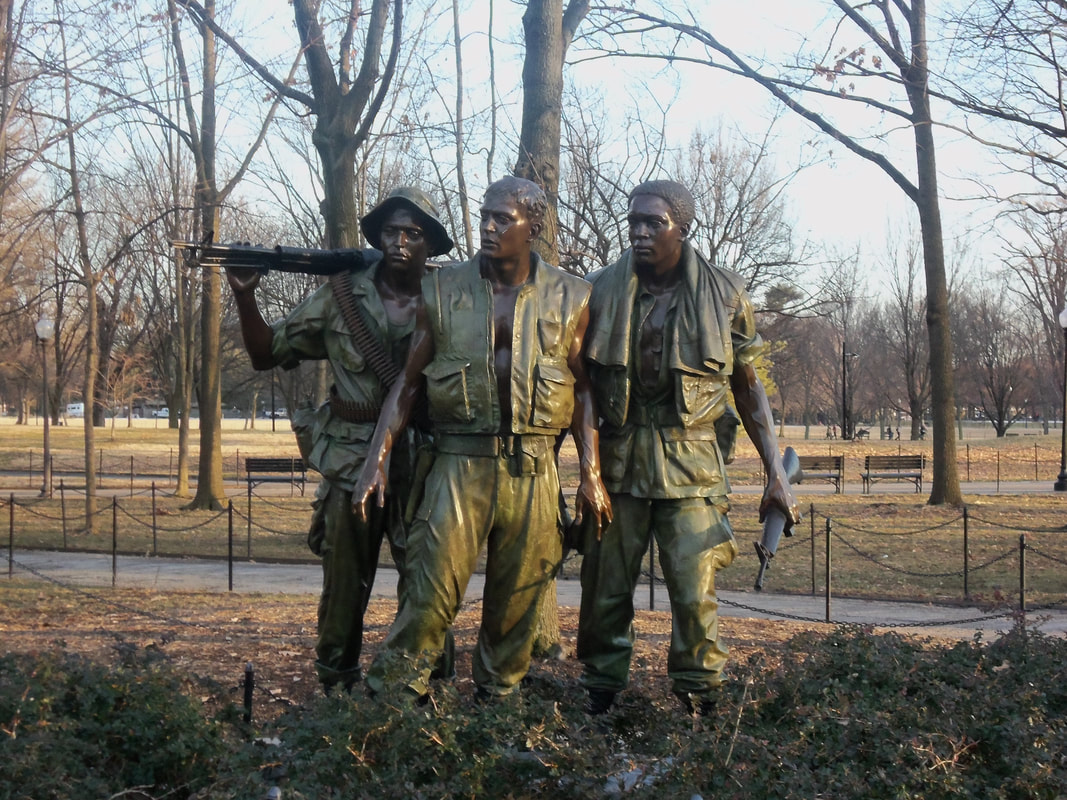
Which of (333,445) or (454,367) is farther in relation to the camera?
(333,445)

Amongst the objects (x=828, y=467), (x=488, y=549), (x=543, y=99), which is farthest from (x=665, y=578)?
(x=828, y=467)

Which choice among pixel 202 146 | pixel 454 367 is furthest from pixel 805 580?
pixel 202 146

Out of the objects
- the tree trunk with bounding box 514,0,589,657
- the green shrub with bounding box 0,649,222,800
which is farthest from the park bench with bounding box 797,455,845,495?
the green shrub with bounding box 0,649,222,800

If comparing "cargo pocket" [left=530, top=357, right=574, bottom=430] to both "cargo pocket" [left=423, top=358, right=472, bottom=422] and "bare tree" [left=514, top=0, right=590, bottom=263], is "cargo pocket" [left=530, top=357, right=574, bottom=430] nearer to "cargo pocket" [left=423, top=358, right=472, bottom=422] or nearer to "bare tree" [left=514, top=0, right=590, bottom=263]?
"cargo pocket" [left=423, top=358, right=472, bottom=422]

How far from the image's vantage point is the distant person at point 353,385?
4.81 metres

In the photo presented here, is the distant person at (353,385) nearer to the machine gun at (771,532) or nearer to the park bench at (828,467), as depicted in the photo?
the machine gun at (771,532)

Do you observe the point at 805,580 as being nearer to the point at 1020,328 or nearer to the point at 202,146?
the point at 202,146

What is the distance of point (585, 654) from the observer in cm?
466

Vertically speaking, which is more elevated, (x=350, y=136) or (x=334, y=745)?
(x=350, y=136)

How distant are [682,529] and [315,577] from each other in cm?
866

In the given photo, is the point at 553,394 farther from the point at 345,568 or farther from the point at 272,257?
the point at 272,257

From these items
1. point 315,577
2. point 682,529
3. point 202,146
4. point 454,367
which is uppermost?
point 202,146

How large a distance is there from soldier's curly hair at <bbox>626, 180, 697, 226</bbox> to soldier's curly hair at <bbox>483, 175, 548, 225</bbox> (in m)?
0.43

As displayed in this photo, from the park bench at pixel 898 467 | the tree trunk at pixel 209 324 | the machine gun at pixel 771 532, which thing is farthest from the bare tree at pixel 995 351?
the machine gun at pixel 771 532
